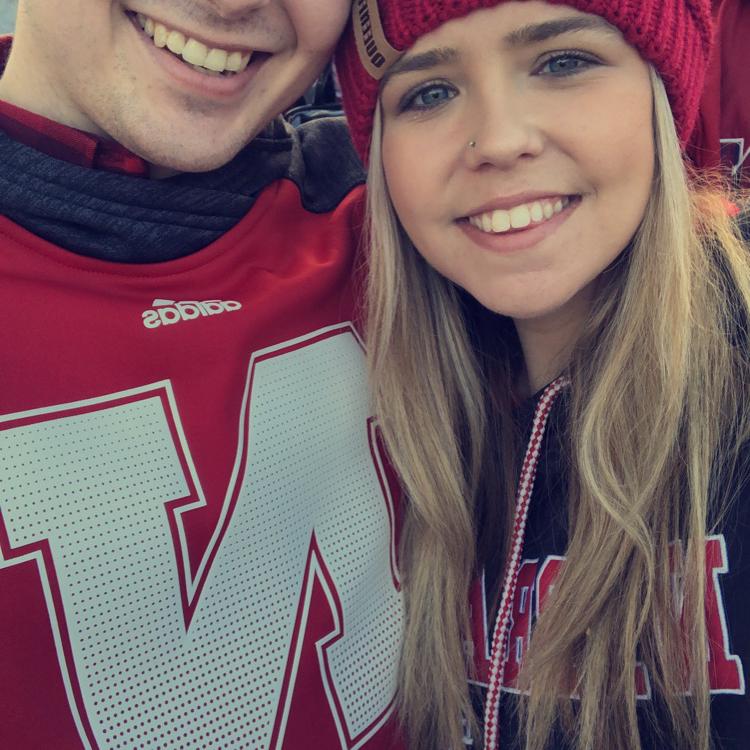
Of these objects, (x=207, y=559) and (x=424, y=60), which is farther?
(x=424, y=60)

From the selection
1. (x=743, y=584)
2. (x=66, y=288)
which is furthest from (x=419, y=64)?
(x=743, y=584)

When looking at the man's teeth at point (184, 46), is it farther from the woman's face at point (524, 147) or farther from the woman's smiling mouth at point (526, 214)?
the woman's smiling mouth at point (526, 214)

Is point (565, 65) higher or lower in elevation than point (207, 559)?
higher

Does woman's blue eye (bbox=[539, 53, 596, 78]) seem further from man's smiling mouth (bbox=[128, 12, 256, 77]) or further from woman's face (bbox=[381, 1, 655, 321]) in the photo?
man's smiling mouth (bbox=[128, 12, 256, 77])

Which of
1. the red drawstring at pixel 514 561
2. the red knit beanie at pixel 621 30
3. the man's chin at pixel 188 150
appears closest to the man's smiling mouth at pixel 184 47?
the man's chin at pixel 188 150

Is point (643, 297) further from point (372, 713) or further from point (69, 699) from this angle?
point (69, 699)

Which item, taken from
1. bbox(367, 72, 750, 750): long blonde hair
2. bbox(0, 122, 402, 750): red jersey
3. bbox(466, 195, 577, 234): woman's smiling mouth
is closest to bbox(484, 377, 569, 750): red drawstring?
bbox(367, 72, 750, 750): long blonde hair

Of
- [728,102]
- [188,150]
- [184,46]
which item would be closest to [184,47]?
[184,46]

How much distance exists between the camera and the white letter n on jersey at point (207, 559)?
912 mm

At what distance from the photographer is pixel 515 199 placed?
1133 millimetres

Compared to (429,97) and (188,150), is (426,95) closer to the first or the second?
(429,97)

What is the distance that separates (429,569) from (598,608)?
0.29 meters

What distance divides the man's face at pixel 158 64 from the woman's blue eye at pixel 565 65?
0.37m

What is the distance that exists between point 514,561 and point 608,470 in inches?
8.5
